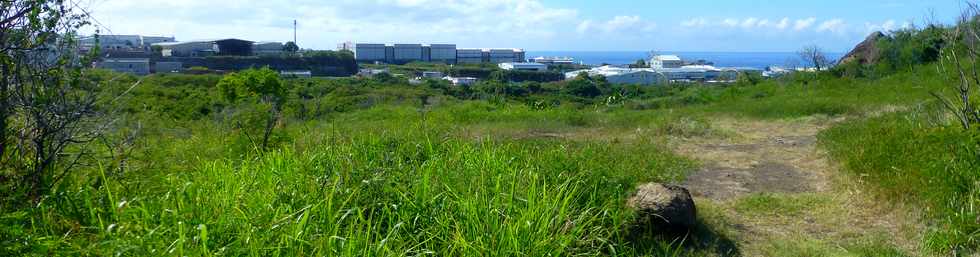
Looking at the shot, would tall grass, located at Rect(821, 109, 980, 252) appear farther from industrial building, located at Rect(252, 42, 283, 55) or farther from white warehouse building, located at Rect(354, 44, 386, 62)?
white warehouse building, located at Rect(354, 44, 386, 62)

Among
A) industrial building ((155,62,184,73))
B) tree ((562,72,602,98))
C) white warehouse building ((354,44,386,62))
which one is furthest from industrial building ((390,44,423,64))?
tree ((562,72,602,98))

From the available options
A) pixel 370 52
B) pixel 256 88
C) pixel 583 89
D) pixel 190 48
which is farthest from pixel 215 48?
pixel 256 88

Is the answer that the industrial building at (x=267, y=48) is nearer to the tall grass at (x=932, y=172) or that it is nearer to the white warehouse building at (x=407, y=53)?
the white warehouse building at (x=407, y=53)

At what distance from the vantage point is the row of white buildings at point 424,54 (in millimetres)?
41938

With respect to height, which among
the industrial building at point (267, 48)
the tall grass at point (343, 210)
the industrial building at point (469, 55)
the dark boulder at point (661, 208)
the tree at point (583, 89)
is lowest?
the tree at point (583, 89)

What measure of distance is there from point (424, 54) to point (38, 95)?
41.0 metres

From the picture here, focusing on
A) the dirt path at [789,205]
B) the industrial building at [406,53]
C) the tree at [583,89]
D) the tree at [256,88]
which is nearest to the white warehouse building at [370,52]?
the industrial building at [406,53]

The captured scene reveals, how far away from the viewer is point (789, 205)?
570 centimetres

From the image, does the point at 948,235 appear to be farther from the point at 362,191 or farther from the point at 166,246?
the point at 166,246

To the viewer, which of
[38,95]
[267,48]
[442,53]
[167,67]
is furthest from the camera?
[442,53]

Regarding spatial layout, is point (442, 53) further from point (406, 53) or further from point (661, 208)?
point (661, 208)

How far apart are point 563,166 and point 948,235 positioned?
6.83ft

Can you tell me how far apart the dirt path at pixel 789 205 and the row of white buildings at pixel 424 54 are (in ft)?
112

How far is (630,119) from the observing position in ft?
35.8
